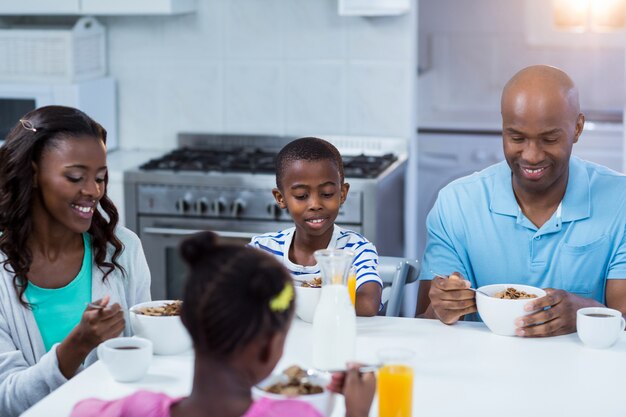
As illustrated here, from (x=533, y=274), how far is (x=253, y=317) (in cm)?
125

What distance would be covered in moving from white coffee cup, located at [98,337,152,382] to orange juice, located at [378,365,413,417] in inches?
17.5

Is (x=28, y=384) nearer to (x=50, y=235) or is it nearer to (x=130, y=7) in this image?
(x=50, y=235)

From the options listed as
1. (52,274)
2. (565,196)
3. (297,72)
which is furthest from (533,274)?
(297,72)

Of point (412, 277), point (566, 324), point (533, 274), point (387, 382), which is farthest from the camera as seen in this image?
point (412, 277)

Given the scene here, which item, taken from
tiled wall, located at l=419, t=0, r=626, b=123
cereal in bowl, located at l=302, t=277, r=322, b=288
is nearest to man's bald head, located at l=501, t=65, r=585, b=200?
cereal in bowl, located at l=302, t=277, r=322, b=288

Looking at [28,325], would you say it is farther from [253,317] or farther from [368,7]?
[368,7]

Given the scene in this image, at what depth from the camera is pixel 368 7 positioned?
3791mm

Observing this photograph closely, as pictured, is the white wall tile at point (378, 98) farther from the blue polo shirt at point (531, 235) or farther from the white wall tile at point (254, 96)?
the blue polo shirt at point (531, 235)

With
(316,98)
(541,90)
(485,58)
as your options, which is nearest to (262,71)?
(316,98)

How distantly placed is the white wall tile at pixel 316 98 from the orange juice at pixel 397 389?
2661 millimetres

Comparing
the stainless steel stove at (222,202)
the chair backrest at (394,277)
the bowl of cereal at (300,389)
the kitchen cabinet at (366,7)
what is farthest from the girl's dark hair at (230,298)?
the kitchen cabinet at (366,7)

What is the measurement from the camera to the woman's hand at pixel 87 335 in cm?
184

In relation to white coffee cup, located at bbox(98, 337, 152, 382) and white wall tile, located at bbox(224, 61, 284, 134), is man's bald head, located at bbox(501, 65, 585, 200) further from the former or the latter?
white wall tile, located at bbox(224, 61, 284, 134)

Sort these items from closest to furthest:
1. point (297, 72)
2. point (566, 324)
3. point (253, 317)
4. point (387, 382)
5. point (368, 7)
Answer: point (253, 317)
point (387, 382)
point (566, 324)
point (368, 7)
point (297, 72)
